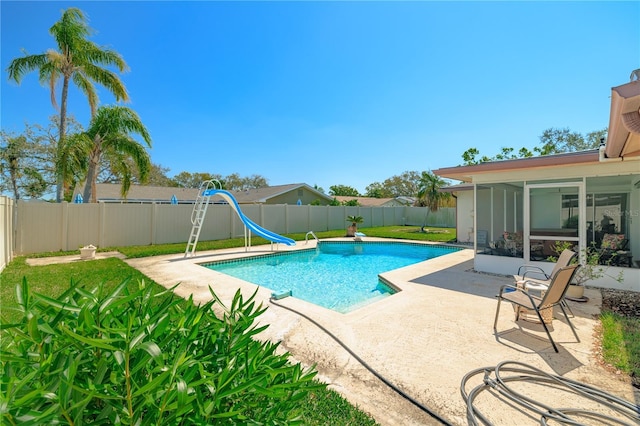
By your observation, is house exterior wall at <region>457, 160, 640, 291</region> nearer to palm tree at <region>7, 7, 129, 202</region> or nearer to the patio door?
the patio door

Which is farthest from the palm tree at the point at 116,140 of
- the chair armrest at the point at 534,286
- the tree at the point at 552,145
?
the tree at the point at 552,145

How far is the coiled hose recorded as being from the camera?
2.44 m

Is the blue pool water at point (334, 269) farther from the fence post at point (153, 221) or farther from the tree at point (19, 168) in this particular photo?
the tree at point (19, 168)

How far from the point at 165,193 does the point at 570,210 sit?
A: 26713 mm

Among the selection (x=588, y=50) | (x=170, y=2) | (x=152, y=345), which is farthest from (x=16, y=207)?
(x=588, y=50)

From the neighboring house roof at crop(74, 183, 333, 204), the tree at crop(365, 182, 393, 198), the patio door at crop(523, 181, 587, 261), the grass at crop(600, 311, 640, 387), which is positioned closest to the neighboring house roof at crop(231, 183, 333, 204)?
the neighboring house roof at crop(74, 183, 333, 204)

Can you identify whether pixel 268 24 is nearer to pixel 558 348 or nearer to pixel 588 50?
pixel 588 50

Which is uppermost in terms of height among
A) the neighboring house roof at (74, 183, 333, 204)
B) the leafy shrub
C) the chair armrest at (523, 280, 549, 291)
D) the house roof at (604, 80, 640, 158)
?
the neighboring house roof at (74, 183, 333, 204)

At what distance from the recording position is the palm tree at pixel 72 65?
13638 mm

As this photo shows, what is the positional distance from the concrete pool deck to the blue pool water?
1.34 metres

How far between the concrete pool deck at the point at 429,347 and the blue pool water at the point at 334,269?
1.34 metres

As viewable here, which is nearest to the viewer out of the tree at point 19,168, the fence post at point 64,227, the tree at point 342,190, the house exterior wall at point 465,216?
the fence post at point 64,227

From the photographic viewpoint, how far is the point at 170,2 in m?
8.09

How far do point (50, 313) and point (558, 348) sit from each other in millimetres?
5129
